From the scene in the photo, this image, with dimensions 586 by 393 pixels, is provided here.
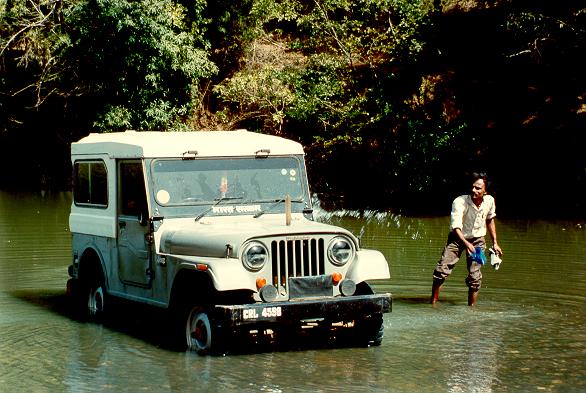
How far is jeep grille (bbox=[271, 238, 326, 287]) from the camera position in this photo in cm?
1078

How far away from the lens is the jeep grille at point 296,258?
1078cm

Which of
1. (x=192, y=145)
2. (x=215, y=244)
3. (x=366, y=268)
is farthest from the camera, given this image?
(x=192, y=145)

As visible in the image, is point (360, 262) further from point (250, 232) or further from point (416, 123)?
point (416, 123)

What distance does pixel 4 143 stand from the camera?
4391cm

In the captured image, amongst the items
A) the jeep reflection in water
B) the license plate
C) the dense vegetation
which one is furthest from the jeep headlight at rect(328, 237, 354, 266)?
the dense vegetation

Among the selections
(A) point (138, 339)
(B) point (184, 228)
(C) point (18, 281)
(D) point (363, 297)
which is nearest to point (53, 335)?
(A) point (138, 339)

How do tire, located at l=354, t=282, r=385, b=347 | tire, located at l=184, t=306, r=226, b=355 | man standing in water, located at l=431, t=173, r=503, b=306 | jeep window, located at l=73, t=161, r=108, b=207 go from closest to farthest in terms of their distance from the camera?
tire, located at l=184, t=306, r=226, b=355
tire, located at l=354, t=282, r=385, b=347
jeep window, located at l=73, t=161, r=108, b=207
man standing in water, located at l=431, t=173, r=503, b=306

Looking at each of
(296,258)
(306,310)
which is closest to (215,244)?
(296,258)

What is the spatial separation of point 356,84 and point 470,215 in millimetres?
22030

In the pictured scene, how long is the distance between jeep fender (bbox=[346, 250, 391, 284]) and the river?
2.45ft

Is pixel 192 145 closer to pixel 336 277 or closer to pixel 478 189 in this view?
pixel 336 277

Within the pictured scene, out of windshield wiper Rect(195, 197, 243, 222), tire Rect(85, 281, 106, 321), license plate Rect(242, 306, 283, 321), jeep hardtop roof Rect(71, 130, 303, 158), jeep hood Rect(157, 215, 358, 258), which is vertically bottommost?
A: tire Rect(85, 281, 106, 321)

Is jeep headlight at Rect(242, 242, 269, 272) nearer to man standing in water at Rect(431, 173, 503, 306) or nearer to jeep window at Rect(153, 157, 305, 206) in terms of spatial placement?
jeep window at Rect(153, 157, 305, 206)

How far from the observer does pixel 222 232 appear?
435 inches
